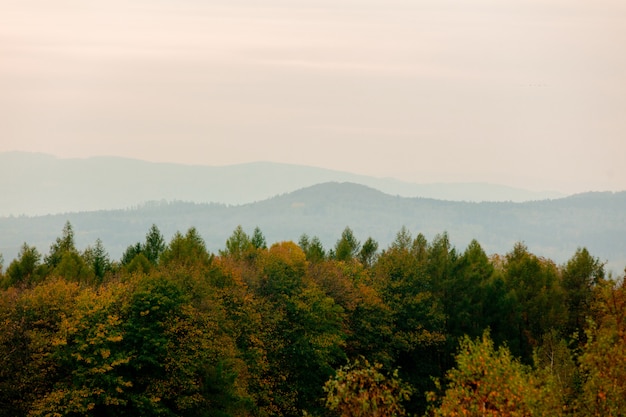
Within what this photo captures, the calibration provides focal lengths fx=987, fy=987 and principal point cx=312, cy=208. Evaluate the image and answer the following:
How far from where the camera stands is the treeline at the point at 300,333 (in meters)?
42.0

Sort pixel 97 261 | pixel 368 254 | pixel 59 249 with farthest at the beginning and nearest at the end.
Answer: pixel 368 254 < pixel 59 249 < pixel 97 261

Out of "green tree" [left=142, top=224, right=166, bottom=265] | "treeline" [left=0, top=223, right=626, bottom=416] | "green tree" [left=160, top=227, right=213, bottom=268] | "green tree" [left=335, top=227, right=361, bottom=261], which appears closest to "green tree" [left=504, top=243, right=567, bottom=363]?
"treeline" [left=0, top=223, right=626, bottom=416]

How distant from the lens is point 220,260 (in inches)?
3123

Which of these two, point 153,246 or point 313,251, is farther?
point 313,251

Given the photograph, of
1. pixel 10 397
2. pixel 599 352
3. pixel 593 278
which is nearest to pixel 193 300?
pixel 10 397

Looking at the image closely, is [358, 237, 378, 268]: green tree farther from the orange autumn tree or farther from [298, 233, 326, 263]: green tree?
the orange autumn tree

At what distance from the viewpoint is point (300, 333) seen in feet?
252

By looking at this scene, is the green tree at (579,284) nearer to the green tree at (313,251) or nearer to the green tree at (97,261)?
the green tree at (313,251)

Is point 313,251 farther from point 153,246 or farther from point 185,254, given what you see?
point 185,254

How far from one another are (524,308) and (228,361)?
37.7m

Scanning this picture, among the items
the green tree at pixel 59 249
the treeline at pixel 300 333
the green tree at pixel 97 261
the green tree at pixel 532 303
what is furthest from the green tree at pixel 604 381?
the green tree at pixel 59 249

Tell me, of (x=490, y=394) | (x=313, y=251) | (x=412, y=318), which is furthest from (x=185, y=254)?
(x=490, y=394)

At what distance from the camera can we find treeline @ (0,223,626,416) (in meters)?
42.0

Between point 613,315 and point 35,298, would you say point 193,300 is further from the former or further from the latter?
point 613,315
